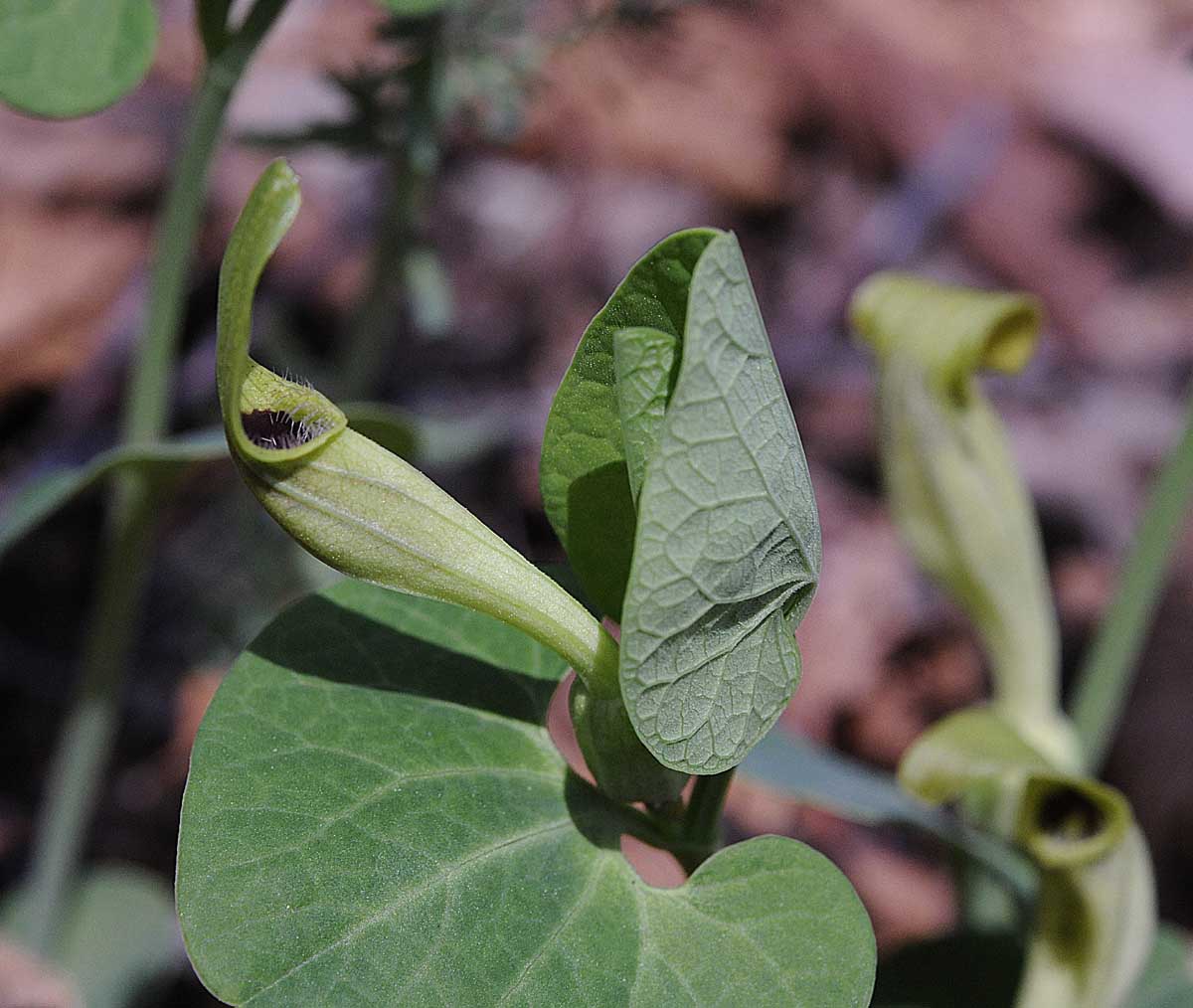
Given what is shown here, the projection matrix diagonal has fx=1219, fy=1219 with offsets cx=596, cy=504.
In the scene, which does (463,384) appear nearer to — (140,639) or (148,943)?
(140,639)

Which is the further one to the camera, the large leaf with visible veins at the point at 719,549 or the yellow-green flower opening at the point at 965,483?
the yellow-green flower opening at the point at 965,483

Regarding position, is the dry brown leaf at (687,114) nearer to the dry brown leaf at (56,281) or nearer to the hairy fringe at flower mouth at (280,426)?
the dry brown leaf at (56,281)

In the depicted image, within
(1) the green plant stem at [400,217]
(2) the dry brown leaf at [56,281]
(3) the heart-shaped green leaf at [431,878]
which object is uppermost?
(3) the heart-shaped green leaf at [431,878]

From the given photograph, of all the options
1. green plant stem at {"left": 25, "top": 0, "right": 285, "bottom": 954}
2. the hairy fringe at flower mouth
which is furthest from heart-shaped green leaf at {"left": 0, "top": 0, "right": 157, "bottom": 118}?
the hairy fringe at flower mouth

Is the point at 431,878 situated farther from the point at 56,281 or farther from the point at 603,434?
the point at 56,281

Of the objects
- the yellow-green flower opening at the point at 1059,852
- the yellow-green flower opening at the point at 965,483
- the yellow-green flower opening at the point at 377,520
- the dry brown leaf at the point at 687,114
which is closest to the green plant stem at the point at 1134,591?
the yellow-green flower opening at the point at 965,483

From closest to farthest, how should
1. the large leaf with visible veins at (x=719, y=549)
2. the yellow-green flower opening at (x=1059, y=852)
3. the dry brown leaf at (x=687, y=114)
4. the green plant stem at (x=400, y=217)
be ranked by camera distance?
the large leaf with visible veins at (x=719, y=549) → the yellow-green flower opening at (x=1059, y=852) → the green plant stem at (x=400, y=217) → the dry brown leaf at (x=687, y=114)

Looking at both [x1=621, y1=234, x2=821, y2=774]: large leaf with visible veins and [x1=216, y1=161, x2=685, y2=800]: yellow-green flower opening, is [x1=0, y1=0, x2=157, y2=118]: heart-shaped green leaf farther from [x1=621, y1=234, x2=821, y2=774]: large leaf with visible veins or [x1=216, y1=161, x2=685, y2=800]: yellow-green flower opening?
[x1=621, y1=234, x2=821, y2=774]: large leaf with visible veins
